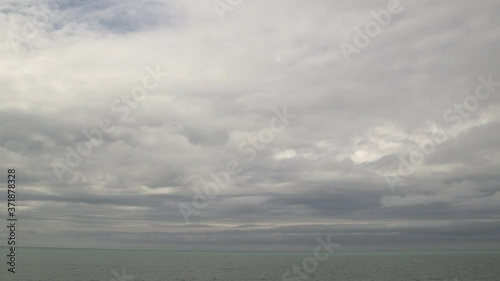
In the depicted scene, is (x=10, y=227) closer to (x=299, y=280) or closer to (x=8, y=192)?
(x=8, y=192)

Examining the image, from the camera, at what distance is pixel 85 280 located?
13412cm

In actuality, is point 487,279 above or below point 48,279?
below

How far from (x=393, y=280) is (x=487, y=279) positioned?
37.7 metres

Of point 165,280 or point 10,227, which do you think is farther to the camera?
point 165,280

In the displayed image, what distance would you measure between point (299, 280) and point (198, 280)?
34854 millimetres

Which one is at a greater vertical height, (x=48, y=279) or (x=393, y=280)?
(x=48, y=279)

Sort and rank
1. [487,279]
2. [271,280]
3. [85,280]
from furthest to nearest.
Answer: [487,279] < [271,280] < [85,280]

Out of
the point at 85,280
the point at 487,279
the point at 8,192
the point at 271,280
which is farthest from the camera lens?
the point at 487,279

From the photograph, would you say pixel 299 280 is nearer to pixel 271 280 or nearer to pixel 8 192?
pixel 271 280

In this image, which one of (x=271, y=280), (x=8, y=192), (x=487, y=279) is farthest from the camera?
(x=487, y=279)

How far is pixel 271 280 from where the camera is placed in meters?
145

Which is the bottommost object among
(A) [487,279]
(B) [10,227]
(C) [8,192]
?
(A) [487,279]

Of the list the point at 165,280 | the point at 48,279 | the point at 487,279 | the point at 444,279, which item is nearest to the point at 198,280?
the point at 165,280

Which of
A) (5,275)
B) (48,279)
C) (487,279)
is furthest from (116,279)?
(487,279)
